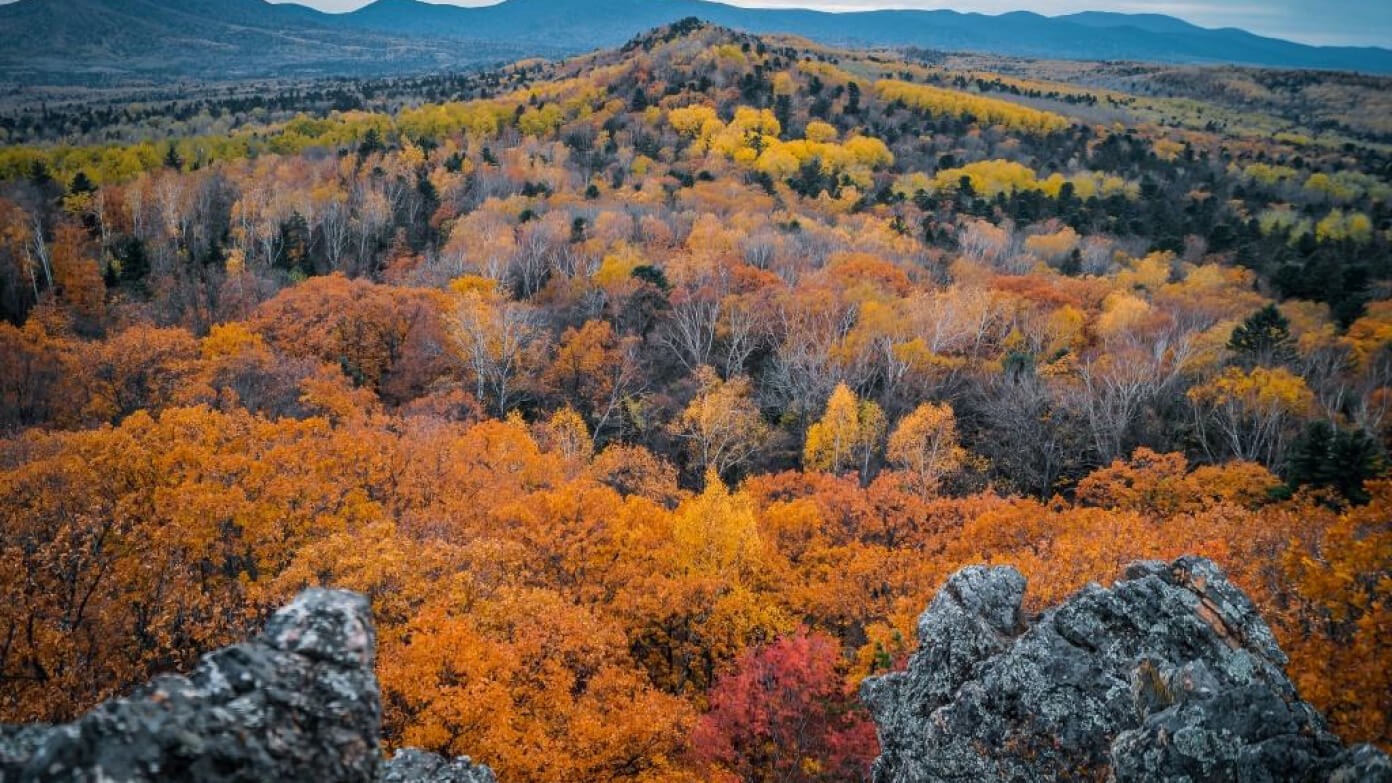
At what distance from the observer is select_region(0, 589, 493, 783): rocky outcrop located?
7.06 m

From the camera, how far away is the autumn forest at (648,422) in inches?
926

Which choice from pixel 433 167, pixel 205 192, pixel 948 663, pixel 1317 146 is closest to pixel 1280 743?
pixel 948 663

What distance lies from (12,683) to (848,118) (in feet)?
575

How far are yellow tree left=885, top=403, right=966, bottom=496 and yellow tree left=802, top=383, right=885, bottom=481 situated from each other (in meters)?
2.33

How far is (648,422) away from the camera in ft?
200

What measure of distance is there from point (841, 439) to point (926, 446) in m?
6.65

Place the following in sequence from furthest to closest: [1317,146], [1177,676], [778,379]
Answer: [1317,146], [778,379], [1177,676]

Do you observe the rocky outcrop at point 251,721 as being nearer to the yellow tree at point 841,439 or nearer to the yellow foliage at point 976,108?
the yellow tree at point 841,439

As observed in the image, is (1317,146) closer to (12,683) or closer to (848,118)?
(848,118)

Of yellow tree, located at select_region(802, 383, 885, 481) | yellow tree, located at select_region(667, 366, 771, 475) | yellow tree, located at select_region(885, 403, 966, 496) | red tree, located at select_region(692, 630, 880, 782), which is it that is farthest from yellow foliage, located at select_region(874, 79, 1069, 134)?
red tree, located at select_region(692, 630, 880, 782)

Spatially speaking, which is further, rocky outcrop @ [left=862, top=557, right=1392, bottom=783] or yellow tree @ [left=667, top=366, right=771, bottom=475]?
yellow tree @ [left=667, top=366, right=771, bottom=475]

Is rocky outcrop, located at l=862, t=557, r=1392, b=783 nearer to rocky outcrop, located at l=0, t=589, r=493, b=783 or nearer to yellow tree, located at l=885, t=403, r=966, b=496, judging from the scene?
rocky outcrop, located at l=0, t=589, r=493, b=783

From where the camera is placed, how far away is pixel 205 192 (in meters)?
93.4

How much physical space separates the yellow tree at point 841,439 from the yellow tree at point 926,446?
2334 millimetres
